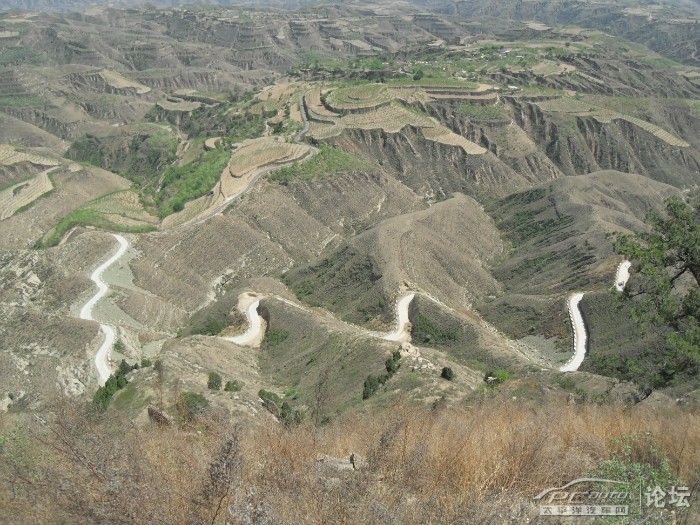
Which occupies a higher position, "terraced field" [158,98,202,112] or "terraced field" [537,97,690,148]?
"terraced field" [537,97,690,148]

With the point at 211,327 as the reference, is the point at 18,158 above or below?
above

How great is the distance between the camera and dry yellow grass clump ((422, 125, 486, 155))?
10531 cm

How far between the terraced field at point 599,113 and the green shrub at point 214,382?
111m

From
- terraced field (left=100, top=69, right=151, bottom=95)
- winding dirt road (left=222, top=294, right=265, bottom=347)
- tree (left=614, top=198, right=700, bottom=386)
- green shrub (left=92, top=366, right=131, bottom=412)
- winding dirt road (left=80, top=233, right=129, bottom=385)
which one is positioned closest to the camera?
tree (left=614, top=198, right=700, bottom=386)

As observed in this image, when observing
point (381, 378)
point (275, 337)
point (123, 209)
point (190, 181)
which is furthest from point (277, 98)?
point (381, 378)

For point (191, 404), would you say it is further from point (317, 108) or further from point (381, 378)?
point (317, 108)

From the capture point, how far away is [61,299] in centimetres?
5841

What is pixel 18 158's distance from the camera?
371 ft

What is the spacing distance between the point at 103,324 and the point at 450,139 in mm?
75993

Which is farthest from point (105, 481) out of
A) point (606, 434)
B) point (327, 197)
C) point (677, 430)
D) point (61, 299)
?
point (327, 197)

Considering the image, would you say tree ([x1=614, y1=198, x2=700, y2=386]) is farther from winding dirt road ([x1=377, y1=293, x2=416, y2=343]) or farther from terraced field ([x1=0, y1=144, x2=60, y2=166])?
terraced field ([x1=0, y1=144, x2=60, y2=166])

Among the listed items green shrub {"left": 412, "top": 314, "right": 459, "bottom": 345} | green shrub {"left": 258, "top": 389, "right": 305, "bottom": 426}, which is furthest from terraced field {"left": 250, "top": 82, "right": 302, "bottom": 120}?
green shrub {"left": 258, "top": 389, "right": 305, "bottom": 426}

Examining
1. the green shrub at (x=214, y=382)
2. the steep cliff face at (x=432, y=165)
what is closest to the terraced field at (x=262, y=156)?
the steep cliff face at (x=432, y=165)

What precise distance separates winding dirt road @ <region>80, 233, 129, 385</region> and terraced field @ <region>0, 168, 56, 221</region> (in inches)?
1184
